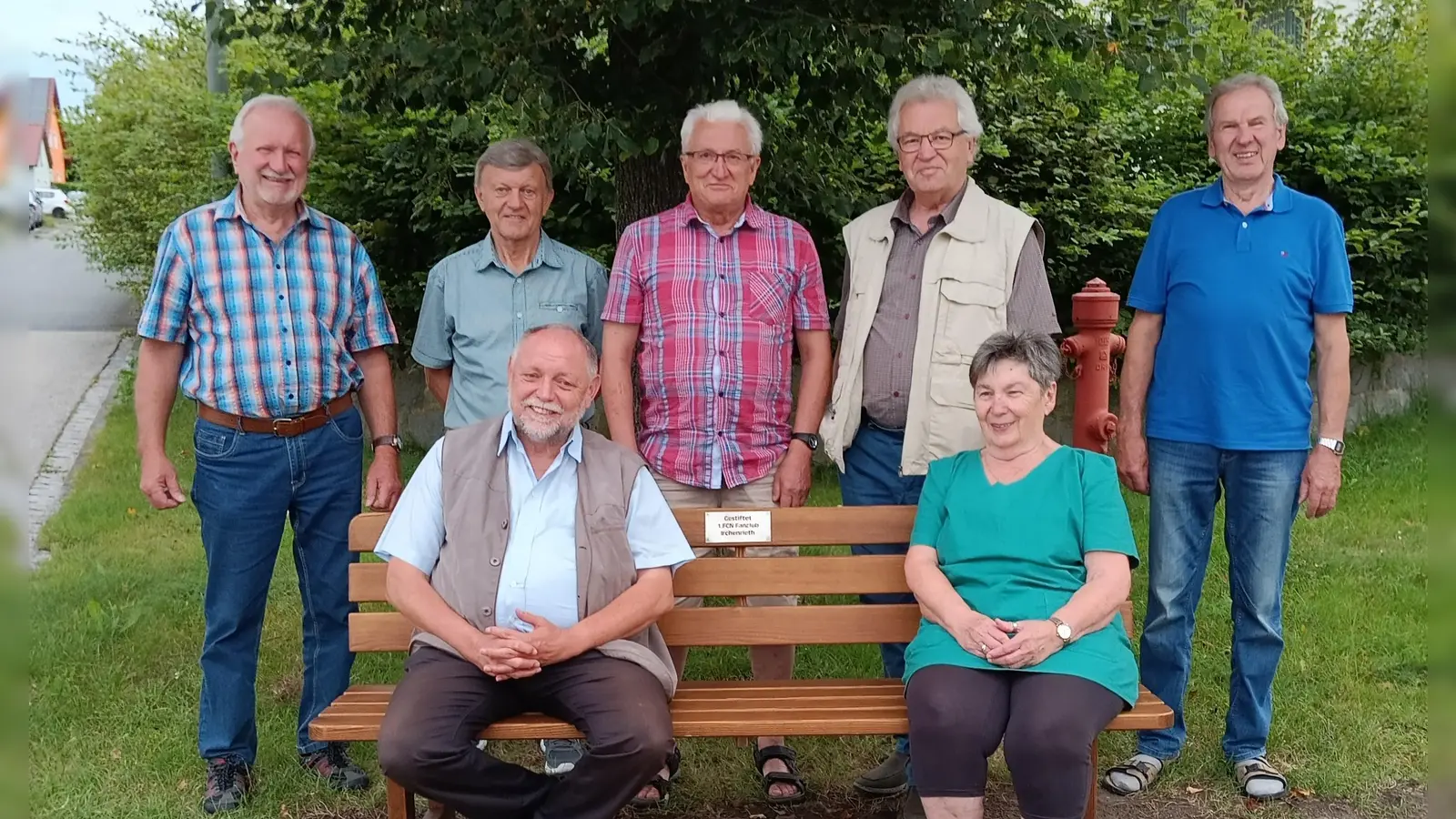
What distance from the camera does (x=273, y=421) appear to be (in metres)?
3.78

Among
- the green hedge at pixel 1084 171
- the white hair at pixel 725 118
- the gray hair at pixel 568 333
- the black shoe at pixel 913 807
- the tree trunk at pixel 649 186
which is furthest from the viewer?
the green hedge at pixel 1084 171

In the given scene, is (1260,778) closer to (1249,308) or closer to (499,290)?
(1249,308)

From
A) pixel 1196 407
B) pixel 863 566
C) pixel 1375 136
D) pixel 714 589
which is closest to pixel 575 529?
pixel 714 589

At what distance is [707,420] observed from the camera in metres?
3.84

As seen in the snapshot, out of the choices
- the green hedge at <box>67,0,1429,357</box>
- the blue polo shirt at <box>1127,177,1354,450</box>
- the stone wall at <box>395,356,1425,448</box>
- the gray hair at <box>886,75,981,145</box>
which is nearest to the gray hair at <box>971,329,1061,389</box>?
the blue polo shirt at <box>1127,177,1354,450</box>

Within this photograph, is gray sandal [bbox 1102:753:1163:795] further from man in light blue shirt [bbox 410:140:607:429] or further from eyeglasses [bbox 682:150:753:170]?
eyeglasses [bbox 682:150:753:170]

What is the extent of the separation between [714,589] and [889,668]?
0.70 m

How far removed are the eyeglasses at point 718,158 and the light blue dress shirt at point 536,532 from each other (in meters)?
0.97

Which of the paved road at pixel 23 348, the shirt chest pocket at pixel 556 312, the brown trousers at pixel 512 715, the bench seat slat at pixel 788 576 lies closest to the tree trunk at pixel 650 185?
the shirt chest pocket at pixel 556 312

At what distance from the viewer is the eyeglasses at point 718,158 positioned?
3834mm

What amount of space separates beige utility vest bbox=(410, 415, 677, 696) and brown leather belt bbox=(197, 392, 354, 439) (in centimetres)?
64

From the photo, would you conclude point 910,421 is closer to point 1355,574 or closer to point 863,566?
point 863,566

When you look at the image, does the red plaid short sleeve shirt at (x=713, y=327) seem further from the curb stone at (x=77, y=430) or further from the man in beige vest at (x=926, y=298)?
the curb stone at (x=77, y=430)

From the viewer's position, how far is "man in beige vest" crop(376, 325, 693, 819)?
3.18 metres
